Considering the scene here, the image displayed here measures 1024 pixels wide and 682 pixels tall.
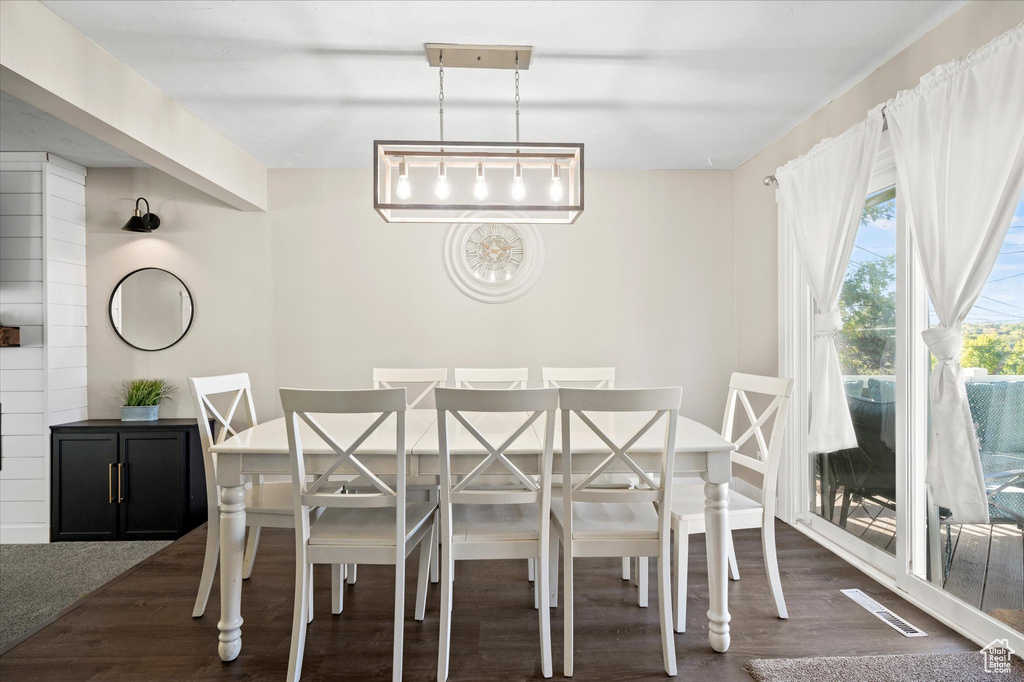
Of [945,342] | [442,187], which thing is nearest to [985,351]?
[945,342]

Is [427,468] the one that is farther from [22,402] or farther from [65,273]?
[65,273]

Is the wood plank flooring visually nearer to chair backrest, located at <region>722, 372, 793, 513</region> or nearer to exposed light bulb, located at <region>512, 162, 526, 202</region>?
chair backrest, located at <region>722, 372, 793, 513</region>

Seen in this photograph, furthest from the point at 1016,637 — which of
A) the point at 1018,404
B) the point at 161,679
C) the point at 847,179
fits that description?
the point at 161,679

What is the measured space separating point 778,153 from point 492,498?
9.92 feet

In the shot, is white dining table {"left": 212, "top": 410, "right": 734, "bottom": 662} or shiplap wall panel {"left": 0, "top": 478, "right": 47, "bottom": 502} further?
shiplap wall panel {"left": 0, "top": 478, "right": 47, "bottom": 502}

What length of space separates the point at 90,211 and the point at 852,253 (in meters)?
4.99

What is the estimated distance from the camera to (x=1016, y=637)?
203 cm

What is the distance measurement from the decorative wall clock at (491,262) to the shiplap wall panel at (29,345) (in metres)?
2.61

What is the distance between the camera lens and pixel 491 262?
166 inches

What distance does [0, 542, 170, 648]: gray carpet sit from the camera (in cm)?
264

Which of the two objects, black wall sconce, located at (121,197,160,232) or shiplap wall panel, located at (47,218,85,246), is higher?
black wall sconce, located at (121,197,160,232)

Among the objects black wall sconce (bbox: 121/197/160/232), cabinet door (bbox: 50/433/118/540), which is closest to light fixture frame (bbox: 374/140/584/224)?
black wall sconce (bbox: 121/197/160/232)

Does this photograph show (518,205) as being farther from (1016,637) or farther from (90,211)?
(90,211)

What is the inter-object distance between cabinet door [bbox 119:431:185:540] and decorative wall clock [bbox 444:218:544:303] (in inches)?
86.1
